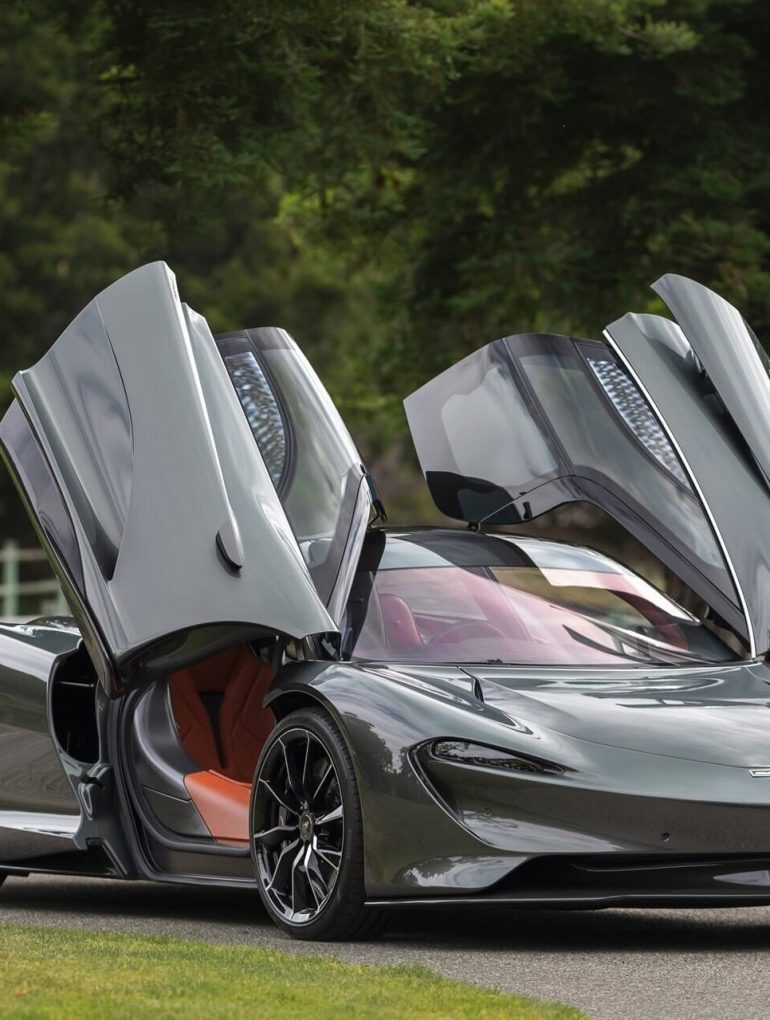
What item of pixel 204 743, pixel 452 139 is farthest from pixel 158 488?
pixel 452 139

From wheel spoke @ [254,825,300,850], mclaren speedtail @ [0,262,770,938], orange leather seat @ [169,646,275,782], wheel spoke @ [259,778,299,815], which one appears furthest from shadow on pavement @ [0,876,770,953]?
orange leather seat @ [169,646,275,782]

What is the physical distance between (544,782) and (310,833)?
3.11 feet

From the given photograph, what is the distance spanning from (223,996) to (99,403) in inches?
117

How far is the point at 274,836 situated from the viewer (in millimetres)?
7309

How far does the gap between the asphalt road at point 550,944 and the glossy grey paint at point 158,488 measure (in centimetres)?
102

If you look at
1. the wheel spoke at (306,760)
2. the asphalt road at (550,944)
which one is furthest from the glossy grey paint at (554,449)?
the wheel spoke at (306,760)

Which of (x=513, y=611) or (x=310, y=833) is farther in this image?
(x=513, y=611)

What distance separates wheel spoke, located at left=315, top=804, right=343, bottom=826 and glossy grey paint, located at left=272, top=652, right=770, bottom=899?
163 mm

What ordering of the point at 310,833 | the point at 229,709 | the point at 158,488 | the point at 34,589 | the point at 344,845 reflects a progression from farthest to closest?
the point at 34,589
the point at 229,709
the point at 158,488
the point at 310,833
the point at 344,845

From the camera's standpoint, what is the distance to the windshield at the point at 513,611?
765cm

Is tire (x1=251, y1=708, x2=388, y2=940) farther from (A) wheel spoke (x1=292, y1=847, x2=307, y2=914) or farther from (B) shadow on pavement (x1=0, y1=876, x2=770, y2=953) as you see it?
(B) shadow on pavement (x1=0, y1=876, x2=770, y2=953)

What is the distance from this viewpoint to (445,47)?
43.6 ft

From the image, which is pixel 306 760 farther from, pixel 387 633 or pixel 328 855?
pixel 387 633

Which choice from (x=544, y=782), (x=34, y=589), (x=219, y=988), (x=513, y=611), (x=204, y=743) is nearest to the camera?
(x=219, y=988)
